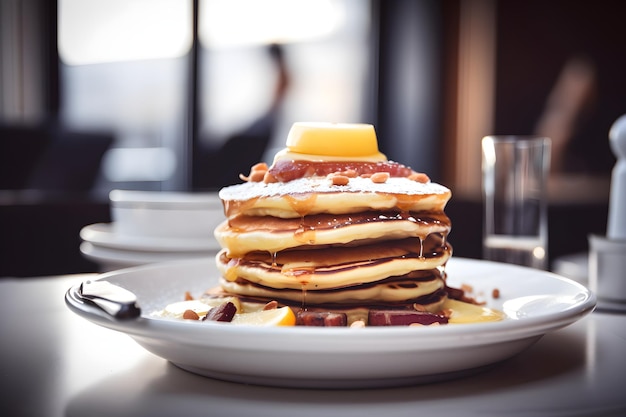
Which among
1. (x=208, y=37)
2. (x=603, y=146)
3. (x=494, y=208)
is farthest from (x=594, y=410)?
(x=208, y=37)

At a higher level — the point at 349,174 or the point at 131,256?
the point at 349,174

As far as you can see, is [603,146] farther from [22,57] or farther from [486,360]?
[486,360]

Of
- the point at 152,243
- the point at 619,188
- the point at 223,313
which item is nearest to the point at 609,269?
the point at 619,188

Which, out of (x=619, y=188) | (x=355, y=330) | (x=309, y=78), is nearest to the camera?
(x=355, y=330)

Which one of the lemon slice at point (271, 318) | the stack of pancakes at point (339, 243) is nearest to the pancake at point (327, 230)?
the stack of pancakes at point (339, 243)

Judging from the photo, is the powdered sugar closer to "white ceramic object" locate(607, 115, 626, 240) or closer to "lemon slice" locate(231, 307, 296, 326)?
"lemon slice" locate(231, 307, 296, 326)

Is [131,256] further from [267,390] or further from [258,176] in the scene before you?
[267,390]

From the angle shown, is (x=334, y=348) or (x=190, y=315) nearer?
(x=334, y=348)
